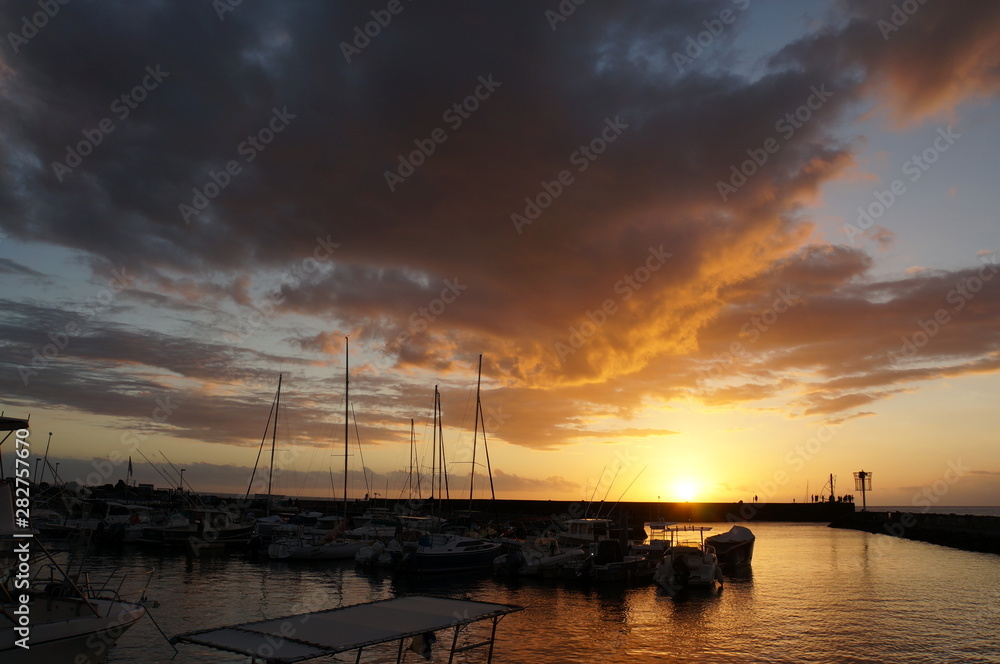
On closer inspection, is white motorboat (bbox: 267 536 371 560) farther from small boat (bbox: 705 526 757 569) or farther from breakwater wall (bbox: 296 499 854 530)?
breakwater wall (bbox: 296 499 854 530)

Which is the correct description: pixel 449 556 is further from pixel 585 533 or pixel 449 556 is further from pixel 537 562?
pixel 585 533

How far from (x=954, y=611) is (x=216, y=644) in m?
44.0

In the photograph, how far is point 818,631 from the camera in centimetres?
3459

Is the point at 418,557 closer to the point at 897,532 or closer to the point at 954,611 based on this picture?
the point at 954,611

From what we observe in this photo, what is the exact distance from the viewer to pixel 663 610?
133ft

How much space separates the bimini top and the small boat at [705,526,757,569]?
4739cm

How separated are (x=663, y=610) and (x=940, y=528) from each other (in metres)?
85.0

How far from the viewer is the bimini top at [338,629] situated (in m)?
13.9

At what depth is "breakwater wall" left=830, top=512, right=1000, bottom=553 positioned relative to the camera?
82.6 metres

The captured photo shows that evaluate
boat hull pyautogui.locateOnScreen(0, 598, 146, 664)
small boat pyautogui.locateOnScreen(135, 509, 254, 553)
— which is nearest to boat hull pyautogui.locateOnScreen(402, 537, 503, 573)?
small boat pyautogui.locateOnScreen(135, 509, 254, 553)

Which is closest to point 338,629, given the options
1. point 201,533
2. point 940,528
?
point 201,533

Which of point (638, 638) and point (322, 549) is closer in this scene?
point (638, 638)

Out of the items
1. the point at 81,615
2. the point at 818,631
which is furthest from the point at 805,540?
the point at 81,615

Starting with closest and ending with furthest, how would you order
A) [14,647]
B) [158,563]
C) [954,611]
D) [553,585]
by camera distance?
[14,647] → [954,611] → [553,585] → [158,563]
